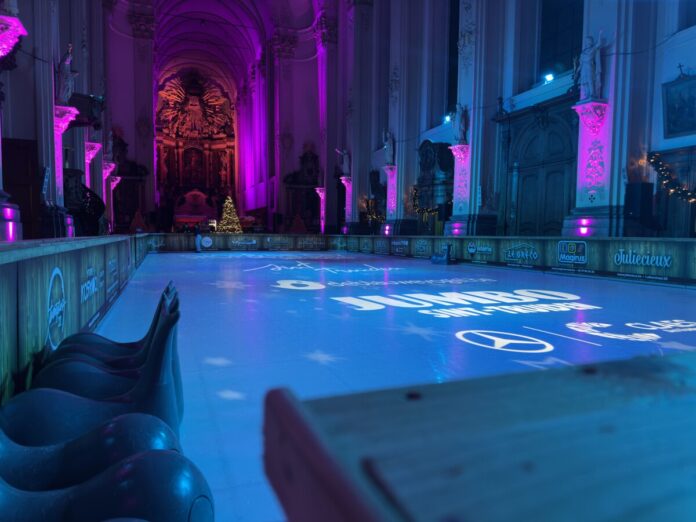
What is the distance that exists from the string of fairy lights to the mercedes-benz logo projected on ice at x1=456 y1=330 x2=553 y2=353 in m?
10.8

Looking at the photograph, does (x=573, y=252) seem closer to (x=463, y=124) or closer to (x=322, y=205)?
(x=463, y=124)

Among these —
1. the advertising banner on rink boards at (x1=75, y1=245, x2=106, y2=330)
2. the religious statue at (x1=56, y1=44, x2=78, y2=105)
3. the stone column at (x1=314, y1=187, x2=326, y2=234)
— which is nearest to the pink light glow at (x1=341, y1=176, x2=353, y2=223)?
the stone column at (x1=314, y1=187, x2=326, y2=234)

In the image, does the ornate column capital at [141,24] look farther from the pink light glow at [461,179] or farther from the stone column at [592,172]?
the stone column at [592,172]

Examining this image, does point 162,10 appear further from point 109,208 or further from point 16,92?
point 16,92

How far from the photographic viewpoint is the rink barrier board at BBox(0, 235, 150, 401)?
2516 millimetres

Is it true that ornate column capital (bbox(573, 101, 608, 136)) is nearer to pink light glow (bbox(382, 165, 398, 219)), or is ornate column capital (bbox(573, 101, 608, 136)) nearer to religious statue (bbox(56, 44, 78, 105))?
pink light glow (bbox(382, 165, 398, 219))

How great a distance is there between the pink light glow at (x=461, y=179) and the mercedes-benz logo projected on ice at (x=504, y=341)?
1646 centimetres

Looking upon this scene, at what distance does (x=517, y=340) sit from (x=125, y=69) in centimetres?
3875

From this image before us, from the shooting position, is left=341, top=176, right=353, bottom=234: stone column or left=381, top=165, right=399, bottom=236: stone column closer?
left=381, top=165, right=399, bottom=236: stone column

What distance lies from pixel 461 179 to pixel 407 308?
1559 cm

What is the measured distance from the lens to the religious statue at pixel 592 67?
1444 centimetres

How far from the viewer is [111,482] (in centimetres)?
160

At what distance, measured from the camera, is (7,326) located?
2.52 m

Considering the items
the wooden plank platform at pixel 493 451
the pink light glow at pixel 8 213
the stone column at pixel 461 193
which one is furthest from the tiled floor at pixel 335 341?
the stone column at pixel 461 193
